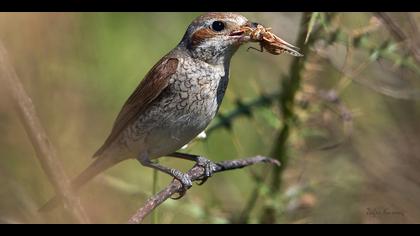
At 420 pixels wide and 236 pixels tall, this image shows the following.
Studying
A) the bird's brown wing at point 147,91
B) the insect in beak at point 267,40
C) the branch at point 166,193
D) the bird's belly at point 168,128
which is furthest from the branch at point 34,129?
Result: the bird's brown wing at point 147,91

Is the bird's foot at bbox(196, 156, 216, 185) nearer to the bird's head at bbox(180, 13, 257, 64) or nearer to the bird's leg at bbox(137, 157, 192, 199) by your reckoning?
the bird's leg at bbox(137, 157, 192, 199)

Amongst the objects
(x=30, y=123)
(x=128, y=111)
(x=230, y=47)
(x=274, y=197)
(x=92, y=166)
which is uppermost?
(x=30, y=123)

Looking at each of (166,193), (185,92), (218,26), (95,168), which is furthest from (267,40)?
(95,168)

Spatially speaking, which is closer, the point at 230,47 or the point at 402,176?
the point at 230,47

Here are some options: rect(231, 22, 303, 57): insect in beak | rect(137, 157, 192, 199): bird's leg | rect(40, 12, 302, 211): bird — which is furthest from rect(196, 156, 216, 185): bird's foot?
rect(231, 22, 303, 57): insect in beak
